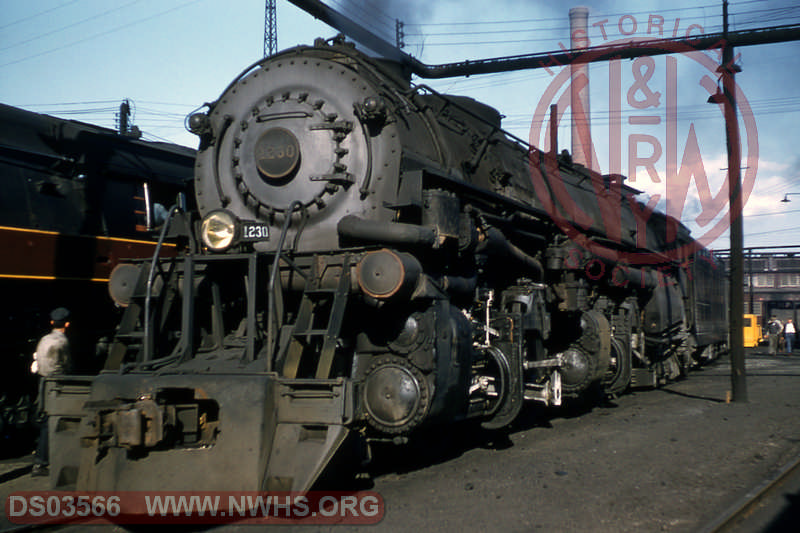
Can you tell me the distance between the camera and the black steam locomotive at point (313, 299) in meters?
4.39

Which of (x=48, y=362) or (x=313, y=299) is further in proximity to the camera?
(x=48, y=362)

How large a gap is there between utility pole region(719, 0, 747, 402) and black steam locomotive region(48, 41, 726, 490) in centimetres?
559

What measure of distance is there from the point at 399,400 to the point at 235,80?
11.4ft

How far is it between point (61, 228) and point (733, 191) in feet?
34.9

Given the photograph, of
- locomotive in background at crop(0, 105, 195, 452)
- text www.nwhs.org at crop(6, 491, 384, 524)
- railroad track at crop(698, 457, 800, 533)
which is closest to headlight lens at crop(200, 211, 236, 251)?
text www.nwhs.org at crop(6, 491, 384, 524)

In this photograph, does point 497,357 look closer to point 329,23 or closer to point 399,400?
point 399,400

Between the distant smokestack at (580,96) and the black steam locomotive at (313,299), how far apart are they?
1987 cm

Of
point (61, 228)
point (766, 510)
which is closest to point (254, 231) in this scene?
point (61, 228)

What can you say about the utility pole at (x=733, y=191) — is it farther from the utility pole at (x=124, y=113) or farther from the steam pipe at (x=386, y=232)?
the utility pole at (x=124, y=113)

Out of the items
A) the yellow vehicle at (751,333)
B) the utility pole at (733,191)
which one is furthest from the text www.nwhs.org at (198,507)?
the yellow vehicle at (751,333)

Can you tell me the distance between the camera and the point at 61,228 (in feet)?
24.4

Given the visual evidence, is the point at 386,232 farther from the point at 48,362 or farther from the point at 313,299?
the point at 48,362

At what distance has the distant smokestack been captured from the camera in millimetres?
28078

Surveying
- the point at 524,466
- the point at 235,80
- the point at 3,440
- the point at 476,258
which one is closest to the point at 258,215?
the point at 235,80
